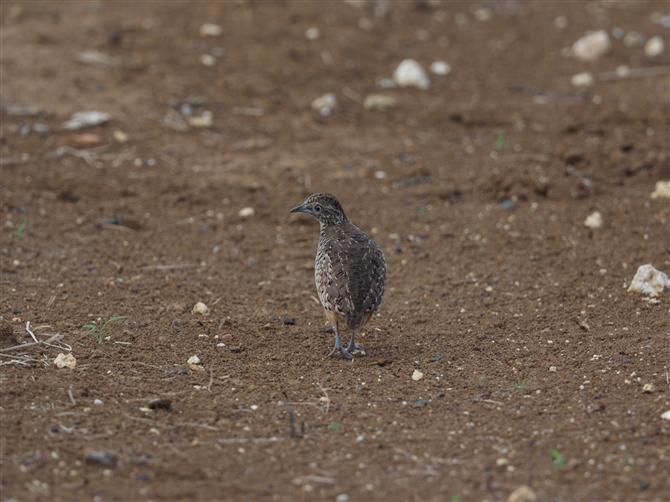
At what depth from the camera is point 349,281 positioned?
625 cm

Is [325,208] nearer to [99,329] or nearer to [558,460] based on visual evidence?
[99,329]

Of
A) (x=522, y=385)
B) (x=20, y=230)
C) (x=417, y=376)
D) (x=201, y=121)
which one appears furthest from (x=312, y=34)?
(x=522, y=385)

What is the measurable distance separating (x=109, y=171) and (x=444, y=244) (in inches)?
151

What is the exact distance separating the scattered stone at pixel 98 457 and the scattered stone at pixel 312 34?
9.13 m

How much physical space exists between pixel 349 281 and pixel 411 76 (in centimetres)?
628

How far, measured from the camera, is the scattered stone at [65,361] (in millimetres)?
5750

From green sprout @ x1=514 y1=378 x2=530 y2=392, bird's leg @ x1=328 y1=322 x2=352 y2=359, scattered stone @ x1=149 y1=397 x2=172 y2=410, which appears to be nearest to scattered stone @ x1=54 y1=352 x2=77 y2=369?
scattered stone @ x1=149 y1=397 x2=172 y2=410

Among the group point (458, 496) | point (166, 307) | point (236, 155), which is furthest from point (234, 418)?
point (236, 155)

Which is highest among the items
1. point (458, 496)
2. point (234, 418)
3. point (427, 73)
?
point (458, 496)

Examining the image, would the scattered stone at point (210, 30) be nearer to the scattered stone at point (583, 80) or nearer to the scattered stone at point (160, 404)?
the scattered stone at point (583, 80)

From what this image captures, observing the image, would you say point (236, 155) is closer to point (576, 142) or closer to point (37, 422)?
point (576, 142)

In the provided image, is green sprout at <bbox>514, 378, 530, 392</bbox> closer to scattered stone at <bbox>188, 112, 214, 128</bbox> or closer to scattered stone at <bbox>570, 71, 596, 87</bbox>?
scattered stone at <bbox>188, 112, 214, 128</bbox>

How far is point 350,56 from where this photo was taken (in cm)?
1248

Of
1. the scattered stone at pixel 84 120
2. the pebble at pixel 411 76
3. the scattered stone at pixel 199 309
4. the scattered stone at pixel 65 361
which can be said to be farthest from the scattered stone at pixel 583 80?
the scattered stone at pixel 65 361
